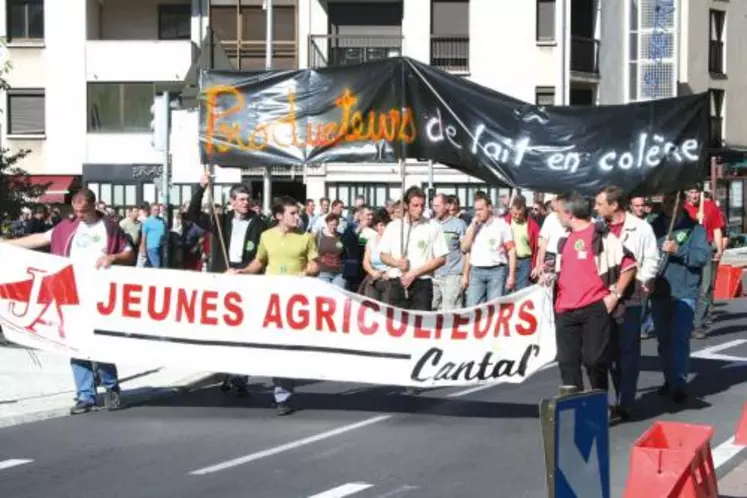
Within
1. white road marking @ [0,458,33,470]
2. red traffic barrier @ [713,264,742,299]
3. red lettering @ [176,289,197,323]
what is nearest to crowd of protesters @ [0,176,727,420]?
red lettering @ [176,289,197,323]

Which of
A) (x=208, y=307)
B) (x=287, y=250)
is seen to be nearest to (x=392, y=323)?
(x=287, y=250)

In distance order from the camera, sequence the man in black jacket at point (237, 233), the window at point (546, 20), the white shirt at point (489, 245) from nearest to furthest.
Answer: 1. the man in black jacket at point (237, 233)
2. the white shirt at point (489, 245)
3. the window at point (546, 20)

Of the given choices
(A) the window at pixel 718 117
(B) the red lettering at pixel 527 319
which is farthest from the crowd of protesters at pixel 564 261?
(A) the window at pixel 718 117

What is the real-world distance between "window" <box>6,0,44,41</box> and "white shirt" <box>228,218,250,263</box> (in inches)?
1245

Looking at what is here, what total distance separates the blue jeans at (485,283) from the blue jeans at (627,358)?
4.95 meters

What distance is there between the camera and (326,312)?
440 inches

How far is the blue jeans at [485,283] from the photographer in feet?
53.6

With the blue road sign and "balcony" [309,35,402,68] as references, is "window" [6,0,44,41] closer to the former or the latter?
"balcony" [309,35,402,68]

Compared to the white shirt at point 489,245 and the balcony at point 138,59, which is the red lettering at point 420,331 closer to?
the white shirt at point 489,245

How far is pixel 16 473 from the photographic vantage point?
29.9 ft

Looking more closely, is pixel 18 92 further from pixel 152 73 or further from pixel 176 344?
pixel 176 344

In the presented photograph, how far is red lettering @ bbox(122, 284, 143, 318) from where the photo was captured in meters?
11.4

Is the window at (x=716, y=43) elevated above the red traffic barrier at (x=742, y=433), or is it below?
above

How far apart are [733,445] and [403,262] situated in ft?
12.3
